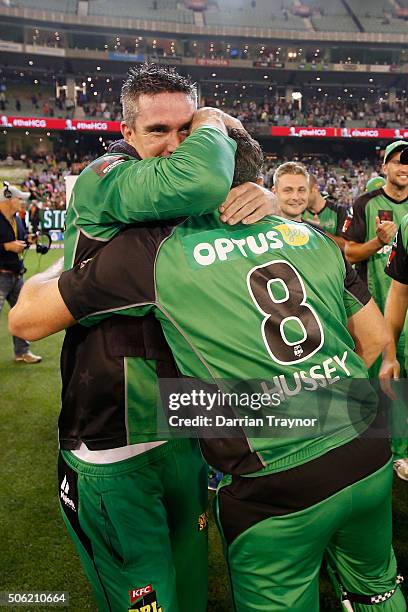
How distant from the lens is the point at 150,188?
1.36 m

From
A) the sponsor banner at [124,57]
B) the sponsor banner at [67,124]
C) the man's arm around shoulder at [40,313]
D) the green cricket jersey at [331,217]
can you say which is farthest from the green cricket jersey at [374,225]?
the sponsor banner at [124,57]

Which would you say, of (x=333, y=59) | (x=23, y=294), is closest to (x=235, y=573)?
(x=23, y=294)

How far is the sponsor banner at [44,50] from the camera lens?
37.3m

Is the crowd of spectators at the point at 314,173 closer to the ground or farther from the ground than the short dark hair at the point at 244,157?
closer to the ground

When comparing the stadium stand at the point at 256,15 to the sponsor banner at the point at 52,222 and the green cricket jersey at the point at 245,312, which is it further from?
the green cricket jersey at the point at 245,312

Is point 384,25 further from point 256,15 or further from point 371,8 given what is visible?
point 256,15

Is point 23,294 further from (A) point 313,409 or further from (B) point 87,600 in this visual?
(B) point 87,600

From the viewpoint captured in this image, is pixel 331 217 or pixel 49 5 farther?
pixel 49 5

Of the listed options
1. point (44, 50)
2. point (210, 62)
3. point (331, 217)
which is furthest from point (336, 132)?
point (331, 217)

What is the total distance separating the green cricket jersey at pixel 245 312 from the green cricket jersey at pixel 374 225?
3.38 m

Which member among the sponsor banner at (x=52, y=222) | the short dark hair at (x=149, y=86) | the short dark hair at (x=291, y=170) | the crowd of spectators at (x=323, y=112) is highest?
the crowd of spectators at (x=323, y=112)

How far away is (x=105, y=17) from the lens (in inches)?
1578

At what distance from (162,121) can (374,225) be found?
330cm

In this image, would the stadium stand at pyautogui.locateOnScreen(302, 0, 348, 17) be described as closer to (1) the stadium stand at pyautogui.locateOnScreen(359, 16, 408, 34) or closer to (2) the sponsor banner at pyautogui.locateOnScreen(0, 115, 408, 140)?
(1) the stadium stand at pyautogui.locateOnScreen(359, 16, 408, 34)
